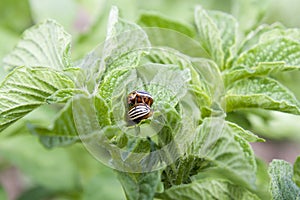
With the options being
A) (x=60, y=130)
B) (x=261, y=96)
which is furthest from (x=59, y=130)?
(x=261, y=96)

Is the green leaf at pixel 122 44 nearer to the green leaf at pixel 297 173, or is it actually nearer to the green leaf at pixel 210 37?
the green leaf at pixel 210 37

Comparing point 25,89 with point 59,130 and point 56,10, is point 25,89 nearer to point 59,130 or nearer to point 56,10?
point 59,130

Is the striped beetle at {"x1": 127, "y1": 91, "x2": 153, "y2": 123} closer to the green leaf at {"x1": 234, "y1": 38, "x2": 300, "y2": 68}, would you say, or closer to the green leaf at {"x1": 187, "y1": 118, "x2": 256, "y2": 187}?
the green leaf at {"x1": 187, "y1": 118, "x2": 256, "y2": 187}

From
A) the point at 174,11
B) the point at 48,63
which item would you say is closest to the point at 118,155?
the point at 48,63

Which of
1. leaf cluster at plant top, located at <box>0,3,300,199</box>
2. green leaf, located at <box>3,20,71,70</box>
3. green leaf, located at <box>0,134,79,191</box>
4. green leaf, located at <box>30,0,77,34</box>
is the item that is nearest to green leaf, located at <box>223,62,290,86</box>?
leaf cluster at plant top, located at <box>0,3,300,199</box>

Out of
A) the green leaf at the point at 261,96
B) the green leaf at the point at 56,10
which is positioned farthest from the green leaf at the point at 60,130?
the green leaf at the point at 56,10

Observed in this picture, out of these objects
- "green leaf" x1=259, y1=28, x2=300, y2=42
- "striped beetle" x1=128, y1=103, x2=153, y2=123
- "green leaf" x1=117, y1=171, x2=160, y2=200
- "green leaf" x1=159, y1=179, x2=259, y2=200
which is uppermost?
"green leaf" x1=259, y1=28, x2=300, y2=42

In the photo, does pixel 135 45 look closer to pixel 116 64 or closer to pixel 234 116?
pixel 116 64
